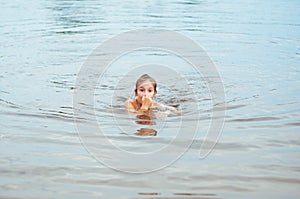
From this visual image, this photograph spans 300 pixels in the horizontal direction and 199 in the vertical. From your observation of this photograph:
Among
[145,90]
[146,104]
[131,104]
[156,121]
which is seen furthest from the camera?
[145,90]

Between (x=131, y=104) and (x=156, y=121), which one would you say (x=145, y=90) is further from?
(x=156, y=121)

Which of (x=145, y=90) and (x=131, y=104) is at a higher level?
(x=145, y=90)

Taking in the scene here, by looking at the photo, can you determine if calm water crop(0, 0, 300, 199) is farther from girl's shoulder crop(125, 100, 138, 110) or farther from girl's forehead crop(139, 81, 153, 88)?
girl's forehead crop(139, 81, 153, 88)

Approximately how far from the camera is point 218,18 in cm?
1566

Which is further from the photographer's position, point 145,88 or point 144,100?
point 145,88

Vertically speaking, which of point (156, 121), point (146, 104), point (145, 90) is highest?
point (145, 90)

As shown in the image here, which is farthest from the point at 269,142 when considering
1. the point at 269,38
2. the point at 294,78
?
the point at 269,38

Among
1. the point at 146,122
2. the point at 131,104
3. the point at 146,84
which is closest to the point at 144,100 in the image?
the point at 131,104

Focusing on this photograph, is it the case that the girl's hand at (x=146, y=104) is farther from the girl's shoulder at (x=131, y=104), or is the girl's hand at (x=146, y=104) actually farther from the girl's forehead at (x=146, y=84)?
the girl's forehead at (x=146, y=84)

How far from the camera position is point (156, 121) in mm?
5969

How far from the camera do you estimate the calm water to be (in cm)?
392

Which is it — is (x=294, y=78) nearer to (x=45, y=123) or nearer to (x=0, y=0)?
(x=45, y=123)

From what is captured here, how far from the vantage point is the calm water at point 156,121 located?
3920 mm

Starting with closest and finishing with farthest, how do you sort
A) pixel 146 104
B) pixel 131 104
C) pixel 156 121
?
pixel 156 121 < pixel 146 104 < pixel 131 104
